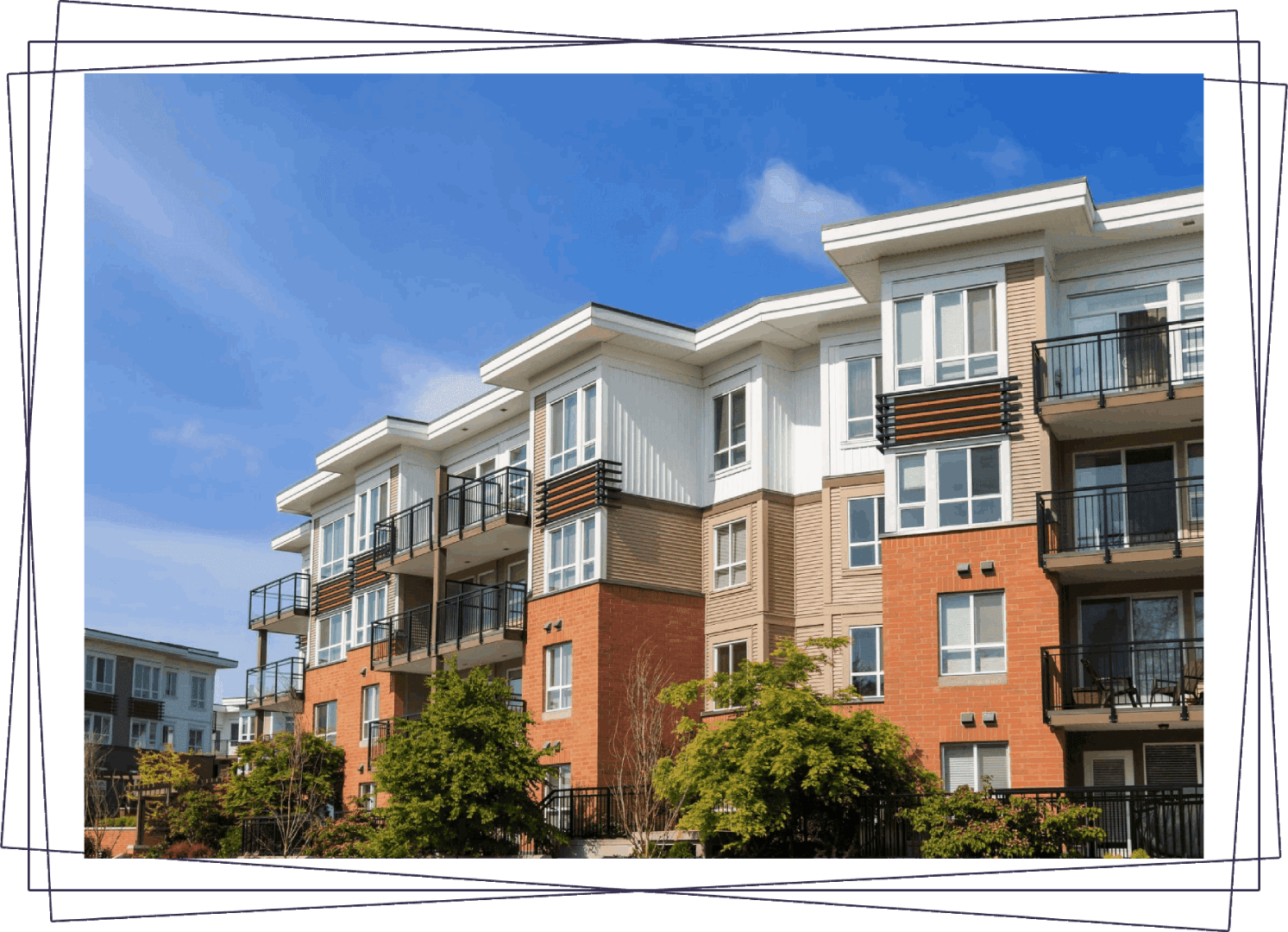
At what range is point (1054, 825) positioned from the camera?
2034 cm

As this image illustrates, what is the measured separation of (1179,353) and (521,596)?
684 inches

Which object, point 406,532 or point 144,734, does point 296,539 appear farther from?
point 144,734

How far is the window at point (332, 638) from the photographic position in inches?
1746

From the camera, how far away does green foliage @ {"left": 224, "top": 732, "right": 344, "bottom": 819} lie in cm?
3491

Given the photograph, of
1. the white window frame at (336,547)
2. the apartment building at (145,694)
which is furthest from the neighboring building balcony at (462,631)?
the apartment building at (145,694)

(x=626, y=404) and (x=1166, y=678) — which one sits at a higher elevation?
(x=626, y=404)

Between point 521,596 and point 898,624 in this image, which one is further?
point 521,596

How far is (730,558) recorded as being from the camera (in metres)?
31.6

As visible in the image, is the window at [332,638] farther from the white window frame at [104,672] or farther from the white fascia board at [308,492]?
the white window frame at [104,672]

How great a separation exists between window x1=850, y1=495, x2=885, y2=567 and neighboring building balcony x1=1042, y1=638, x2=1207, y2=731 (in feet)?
19.1

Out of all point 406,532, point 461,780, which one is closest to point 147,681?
point 406,532

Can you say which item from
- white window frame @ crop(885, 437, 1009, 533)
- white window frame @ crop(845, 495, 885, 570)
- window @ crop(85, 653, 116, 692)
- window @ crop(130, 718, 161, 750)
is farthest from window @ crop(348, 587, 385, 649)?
window @ crop(130, 718, 161, 750)
